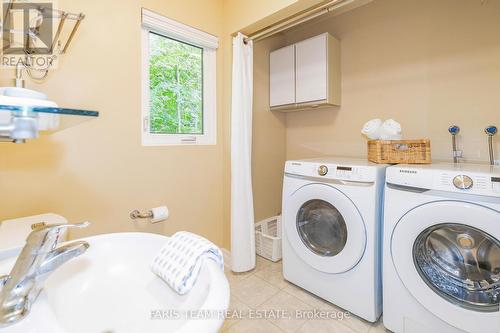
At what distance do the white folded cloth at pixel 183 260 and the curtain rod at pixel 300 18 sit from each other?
165 cm

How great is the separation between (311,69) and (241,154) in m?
1.00

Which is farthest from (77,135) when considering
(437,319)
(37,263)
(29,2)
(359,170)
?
(437,319)

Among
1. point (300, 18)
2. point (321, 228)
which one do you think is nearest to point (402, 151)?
point (321, 228)

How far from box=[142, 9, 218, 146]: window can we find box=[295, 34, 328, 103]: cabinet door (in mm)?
778

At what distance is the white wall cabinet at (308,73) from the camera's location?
2.09m

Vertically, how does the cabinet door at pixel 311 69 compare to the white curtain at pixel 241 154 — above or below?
above

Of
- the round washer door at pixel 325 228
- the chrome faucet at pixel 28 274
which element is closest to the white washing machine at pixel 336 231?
the round washer door at pixel 325 228

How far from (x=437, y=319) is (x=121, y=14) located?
250 centimetres

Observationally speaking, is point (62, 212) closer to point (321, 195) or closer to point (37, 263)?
point (37, 263)

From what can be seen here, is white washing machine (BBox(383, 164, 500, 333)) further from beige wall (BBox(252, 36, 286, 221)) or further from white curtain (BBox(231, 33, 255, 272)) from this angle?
beige wall (BBox(252, 36, 286, 221))

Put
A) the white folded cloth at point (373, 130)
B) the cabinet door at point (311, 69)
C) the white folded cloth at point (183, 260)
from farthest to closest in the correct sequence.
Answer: the cabinet door at point (311, 69) → the white folded cloth at point (373, 130) → the white folded cloth at point (183, 260)

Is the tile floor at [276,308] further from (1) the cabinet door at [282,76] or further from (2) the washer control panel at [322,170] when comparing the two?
(1) the cabinet door at [282,76]

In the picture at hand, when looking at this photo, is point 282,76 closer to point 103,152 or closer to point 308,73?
point 308,73

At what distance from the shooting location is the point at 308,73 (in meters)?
2.16
